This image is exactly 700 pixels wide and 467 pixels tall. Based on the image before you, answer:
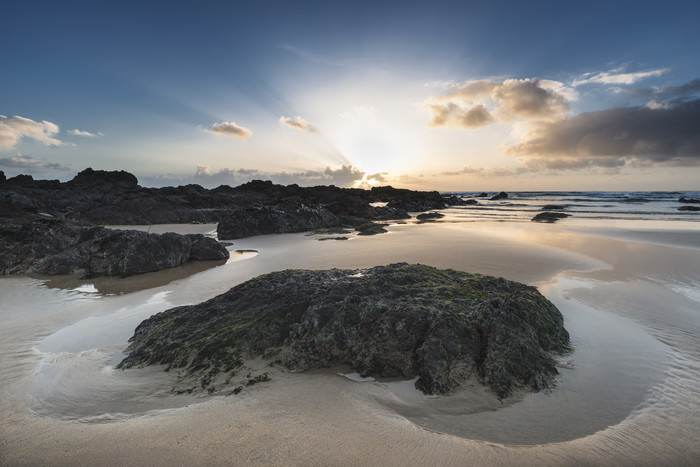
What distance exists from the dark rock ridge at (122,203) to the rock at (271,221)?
3.28 ft

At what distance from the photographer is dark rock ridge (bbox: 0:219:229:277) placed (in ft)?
26.4

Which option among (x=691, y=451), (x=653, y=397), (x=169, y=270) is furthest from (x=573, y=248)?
(x=169, y=270)

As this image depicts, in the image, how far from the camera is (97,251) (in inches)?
317

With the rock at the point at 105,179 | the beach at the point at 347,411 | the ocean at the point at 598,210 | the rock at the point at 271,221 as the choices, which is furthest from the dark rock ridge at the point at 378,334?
the rock at the point at 105,179

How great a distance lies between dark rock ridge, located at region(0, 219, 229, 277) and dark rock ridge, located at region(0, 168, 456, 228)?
28.3 ft

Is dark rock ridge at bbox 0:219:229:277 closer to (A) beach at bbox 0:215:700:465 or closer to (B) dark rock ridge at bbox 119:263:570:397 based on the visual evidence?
(A) beach at bbox 0:215:700:465

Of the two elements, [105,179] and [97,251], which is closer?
[97,251]

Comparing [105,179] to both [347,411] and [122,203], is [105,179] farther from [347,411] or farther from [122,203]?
[347,411]

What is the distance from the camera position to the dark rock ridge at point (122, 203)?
2084cm


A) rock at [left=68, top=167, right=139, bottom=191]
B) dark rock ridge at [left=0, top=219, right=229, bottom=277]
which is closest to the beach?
dark rock ridge at [left=0, top=219, right=229, bottom=277]

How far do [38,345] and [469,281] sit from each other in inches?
246

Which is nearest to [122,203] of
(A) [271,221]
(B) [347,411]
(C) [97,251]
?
(A) [271,221]

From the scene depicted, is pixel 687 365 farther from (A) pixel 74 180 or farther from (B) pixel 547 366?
(A) pixel 74 180

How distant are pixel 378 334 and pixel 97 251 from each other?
844 centimetres
